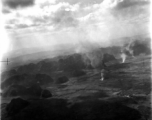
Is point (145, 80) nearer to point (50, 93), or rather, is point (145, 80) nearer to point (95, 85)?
point (95, 85)

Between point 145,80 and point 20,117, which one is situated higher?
point 145,80

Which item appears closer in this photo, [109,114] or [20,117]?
[109,114]

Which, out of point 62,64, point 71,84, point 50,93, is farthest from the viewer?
point 62,64

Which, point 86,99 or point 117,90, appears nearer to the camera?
point 86,99

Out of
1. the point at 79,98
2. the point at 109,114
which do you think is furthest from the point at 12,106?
the point at 109,114

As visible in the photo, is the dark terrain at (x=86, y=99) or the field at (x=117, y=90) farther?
the field at (x=117, y=90)

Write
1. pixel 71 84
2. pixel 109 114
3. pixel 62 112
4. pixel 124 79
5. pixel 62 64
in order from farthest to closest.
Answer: pixel 62 64 < pixel 71 84 < pixel 124 79 < pixel 62 112 < pixel 109 114

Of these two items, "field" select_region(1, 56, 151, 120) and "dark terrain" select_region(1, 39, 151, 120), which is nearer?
"dark terrain" select_region(1, 39, 151, 120)

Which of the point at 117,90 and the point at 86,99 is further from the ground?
the point at 117,90

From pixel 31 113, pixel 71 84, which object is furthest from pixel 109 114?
pixel 71 84
